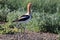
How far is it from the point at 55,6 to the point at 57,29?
3444mm

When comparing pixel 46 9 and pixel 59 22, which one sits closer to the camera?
pixel 59 22

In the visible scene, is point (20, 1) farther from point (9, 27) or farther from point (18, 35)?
point (18, 35)

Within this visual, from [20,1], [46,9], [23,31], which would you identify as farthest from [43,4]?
[23,31]

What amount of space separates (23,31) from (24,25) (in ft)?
1.43

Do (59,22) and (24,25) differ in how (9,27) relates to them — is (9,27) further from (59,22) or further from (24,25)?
(59,22)

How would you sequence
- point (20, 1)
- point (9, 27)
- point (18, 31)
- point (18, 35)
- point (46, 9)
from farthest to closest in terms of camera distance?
point (20, 1), point (46, 9), point (9, 27), point (18, 31), point (18, 35)

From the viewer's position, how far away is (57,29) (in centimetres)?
1030

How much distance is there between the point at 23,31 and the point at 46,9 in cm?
364

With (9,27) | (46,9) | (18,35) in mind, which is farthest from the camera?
(46,9)

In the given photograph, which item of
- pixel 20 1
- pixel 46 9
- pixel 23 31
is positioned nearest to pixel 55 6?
pixel 46 9

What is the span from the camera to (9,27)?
1068 centimetres

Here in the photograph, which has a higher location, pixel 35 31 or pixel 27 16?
pixel 27 16

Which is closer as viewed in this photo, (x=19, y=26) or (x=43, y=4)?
(x=19, y=26)

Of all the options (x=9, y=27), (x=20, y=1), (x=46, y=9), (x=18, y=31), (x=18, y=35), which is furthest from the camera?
(x=20, y=1)
